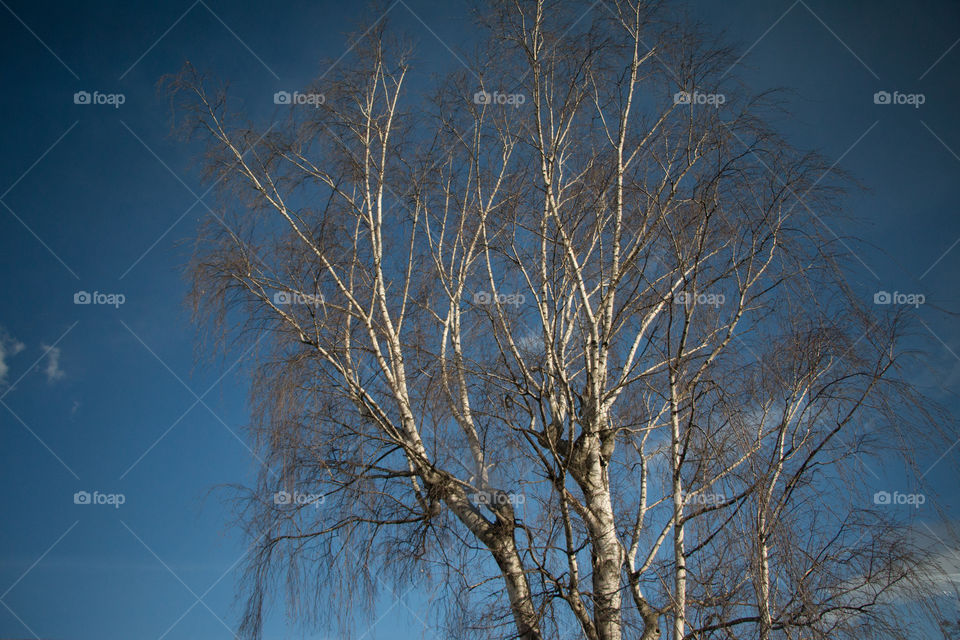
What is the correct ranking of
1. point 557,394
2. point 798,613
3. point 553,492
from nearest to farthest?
point 798,613, point 553,492, point 557,394

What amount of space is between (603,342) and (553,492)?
148cm

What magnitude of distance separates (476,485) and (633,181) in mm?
3097

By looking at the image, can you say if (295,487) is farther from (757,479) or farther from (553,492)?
(757,479)

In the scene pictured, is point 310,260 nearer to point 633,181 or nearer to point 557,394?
point 557,394

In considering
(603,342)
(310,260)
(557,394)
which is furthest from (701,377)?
(310,260)

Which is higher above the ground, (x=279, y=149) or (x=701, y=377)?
(x=279, y=149)

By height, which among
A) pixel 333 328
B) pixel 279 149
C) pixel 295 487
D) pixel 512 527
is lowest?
pixel 512 527

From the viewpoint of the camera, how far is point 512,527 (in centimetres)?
615

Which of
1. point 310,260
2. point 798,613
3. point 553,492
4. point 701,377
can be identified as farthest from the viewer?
point 310,260

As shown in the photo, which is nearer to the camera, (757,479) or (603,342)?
(757,479)

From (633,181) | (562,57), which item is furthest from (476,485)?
(562,57)

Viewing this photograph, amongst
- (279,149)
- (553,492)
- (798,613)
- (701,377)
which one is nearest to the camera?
(798,613)

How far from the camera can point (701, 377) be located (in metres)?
5.82

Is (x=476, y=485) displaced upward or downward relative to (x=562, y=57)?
downward
